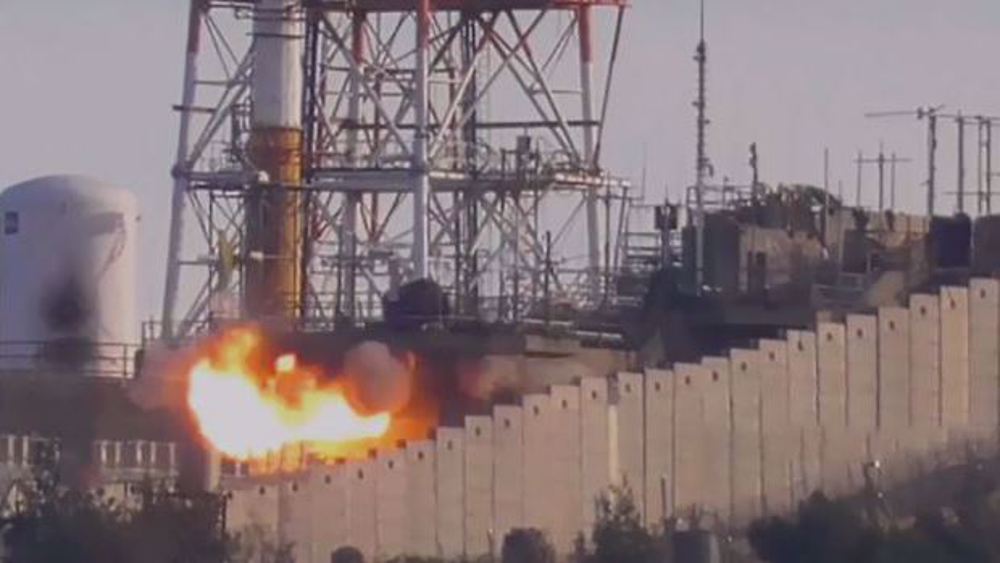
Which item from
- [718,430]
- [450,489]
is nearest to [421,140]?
[718,430]

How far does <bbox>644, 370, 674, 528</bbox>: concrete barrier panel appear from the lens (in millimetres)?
103812

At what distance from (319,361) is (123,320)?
9.65 metres

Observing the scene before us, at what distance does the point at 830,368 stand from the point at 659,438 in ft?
16.8

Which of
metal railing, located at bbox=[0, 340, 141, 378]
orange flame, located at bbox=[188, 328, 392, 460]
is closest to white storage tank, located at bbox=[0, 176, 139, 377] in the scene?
metal railing, located at bbox=[0, 340, 141, 378]

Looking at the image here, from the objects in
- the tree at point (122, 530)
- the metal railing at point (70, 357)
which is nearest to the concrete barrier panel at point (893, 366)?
the metal railing at point (70, 357)

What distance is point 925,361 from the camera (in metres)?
110

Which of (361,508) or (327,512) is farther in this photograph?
(361,508)

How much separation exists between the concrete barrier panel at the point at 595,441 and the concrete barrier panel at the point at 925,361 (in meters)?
8.95

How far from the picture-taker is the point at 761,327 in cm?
11438

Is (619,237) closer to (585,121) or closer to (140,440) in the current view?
(585,121)

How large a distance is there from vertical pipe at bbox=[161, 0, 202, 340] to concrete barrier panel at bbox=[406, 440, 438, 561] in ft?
86.3

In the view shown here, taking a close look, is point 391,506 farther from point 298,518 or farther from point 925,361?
point 925,361

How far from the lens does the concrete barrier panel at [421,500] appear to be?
9675 cm

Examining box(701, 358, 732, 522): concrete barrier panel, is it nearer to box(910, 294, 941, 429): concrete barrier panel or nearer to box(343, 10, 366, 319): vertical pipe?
box(910, 294, 941, 429): concrete barrier panel
